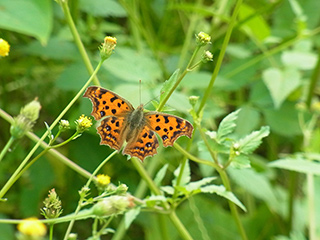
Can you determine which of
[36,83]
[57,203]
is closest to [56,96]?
[36,83]

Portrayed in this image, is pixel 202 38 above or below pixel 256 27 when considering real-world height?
below

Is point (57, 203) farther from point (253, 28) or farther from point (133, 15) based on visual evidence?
point (253, 28)

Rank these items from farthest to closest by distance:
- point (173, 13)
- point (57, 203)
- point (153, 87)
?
point (173, 13)
point (153, 87)
point (57, 203)

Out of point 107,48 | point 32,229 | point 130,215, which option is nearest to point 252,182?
point 130,215

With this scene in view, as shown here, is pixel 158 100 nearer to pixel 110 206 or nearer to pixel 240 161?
pixel 240 161

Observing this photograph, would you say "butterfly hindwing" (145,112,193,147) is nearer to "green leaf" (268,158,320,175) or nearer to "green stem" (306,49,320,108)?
"green leaf" (268,158,320,175)

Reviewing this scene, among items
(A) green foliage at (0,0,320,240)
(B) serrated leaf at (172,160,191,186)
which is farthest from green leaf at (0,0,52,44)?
(B) serrated leaf at (172,160,191,186)
